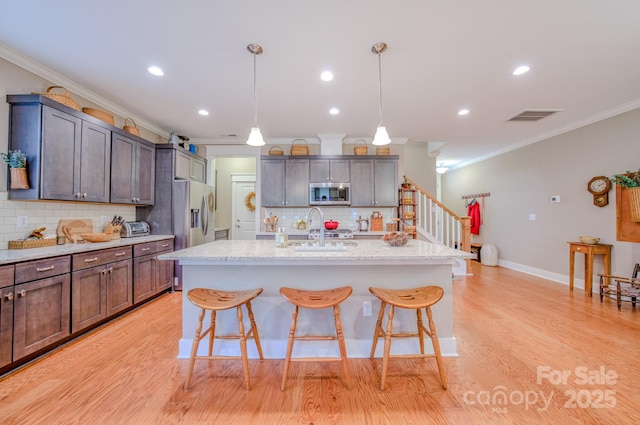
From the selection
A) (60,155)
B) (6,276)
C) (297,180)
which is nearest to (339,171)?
(297,180)

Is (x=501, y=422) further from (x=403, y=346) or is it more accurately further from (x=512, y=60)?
(x=512, y=60)

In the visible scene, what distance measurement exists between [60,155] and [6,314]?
4.92 ft

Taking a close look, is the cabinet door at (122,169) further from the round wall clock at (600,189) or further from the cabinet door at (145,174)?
the round wall clock at (600,189)

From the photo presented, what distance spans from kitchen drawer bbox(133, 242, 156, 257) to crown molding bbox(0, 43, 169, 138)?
6.14 ft

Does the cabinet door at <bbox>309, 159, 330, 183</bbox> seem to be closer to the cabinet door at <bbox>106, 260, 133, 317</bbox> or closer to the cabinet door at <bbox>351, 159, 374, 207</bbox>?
the cabinet door at <bbox>351, 159, 374, 207</bbox>

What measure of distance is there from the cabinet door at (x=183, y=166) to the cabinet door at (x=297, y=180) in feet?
5.49

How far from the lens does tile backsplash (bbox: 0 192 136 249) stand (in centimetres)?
246

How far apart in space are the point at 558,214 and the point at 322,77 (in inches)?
186

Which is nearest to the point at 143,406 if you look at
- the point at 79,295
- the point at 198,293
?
the point at 198,293

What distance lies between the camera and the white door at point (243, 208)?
6.39 m

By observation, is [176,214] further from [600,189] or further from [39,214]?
[600,189]

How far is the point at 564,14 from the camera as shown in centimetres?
200

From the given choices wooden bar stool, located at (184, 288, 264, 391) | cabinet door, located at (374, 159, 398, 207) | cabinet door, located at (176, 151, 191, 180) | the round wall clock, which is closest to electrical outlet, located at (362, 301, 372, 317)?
wooden bar stool, located at (184, 288, 264, 391)

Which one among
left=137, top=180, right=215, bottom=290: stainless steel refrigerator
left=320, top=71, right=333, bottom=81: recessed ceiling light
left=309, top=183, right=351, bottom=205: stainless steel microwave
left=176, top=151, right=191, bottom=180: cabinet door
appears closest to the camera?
left=320, top=71, right=333, bottom=81: recessed ceiling light
